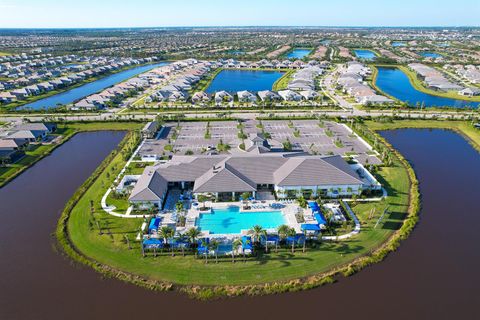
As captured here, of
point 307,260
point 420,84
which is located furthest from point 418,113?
point 307,260

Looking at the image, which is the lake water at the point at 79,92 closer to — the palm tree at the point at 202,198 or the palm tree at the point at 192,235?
the palm tree at the point at 202,198

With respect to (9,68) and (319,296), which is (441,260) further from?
(9,68)

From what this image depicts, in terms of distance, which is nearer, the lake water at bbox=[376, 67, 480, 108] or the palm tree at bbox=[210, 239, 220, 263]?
the palm tree at bbox=[210, 239, 220, 263]

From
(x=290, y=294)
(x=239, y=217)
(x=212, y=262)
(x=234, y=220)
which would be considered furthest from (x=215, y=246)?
(x=290, y=294)

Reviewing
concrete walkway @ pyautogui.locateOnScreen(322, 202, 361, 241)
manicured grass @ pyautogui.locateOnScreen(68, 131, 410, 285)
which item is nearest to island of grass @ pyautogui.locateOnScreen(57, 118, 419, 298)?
manicured grass @ pyautogui.locateOnScreen(68, 131, 410, 285)

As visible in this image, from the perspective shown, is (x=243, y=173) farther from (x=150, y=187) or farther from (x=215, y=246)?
(x=215, y=246)

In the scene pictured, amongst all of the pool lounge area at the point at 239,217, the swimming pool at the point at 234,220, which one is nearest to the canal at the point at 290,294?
the pool lounge area at the point at 239,217

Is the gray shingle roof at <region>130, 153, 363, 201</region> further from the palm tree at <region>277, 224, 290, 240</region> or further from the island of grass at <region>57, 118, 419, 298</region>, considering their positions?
the palm tree at <region>277, 224, 290, 240</region>
